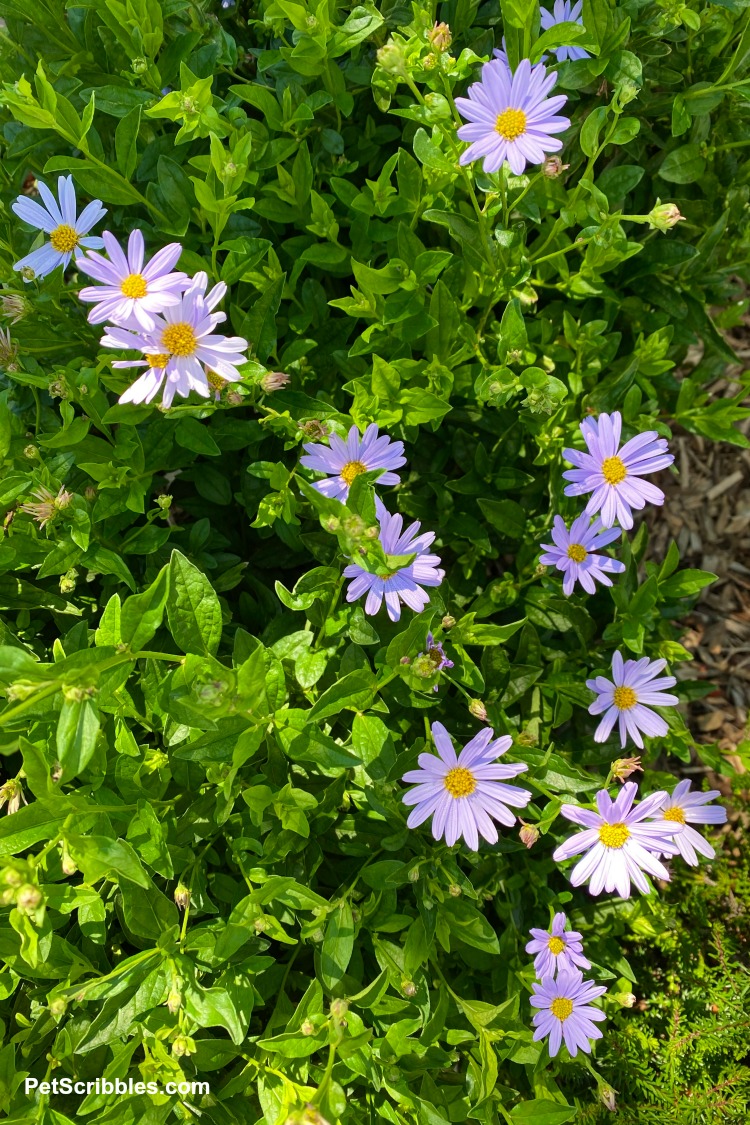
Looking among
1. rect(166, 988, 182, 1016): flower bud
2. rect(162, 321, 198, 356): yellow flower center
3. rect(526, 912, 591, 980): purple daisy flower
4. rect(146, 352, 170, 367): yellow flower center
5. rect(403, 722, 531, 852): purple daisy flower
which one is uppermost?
rect(162, 321, 198, 356): yellow flower center

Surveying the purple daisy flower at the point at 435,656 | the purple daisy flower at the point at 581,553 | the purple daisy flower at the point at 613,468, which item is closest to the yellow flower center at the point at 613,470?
the purple daisy flower at the point at 613,468

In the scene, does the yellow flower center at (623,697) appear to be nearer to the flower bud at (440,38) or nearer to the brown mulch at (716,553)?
the brown mulch at (716,553)

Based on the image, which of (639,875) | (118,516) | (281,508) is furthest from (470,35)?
(639,875)

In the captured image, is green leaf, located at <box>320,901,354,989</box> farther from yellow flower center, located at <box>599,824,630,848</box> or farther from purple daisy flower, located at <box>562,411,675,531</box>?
purple daisy flower, located at <box>562,411,675,531</box>

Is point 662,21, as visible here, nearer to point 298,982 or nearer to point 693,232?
point 693,232

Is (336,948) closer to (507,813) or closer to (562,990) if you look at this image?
(507,813)

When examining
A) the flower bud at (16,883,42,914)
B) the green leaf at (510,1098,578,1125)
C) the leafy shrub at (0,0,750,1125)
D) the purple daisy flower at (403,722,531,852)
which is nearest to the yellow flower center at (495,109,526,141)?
the leafy shrub at (0,0,750,1125)
